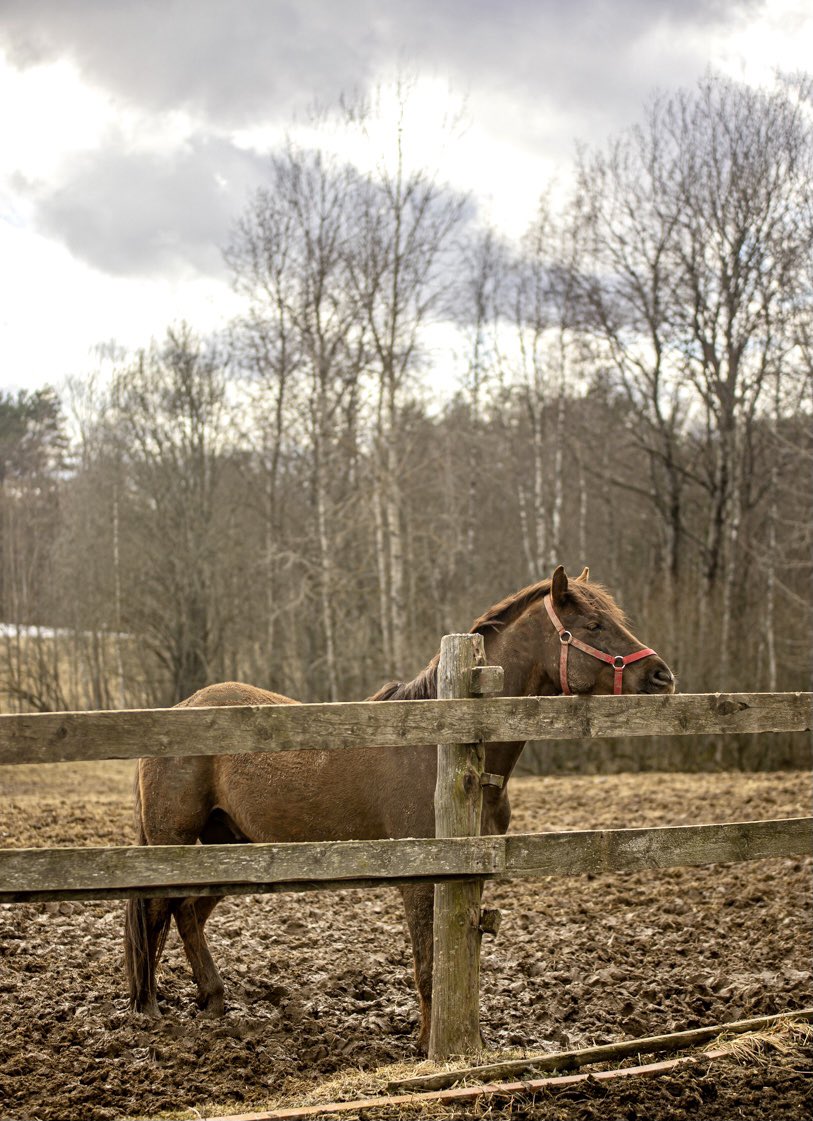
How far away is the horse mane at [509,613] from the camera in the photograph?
4613 mm

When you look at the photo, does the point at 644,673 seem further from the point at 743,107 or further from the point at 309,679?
the point at 743,107

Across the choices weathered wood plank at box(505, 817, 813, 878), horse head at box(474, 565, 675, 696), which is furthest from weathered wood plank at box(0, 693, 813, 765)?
weathered wood plank at box(505, 817, 813, 878)

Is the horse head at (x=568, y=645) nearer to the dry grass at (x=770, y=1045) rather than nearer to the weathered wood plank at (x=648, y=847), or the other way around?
the weathered wood plank at (x=648, y=847)

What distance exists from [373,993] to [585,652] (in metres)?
2.42

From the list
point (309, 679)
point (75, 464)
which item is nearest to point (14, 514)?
point (75, 464)

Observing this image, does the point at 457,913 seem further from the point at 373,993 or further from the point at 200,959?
the point at 200,959

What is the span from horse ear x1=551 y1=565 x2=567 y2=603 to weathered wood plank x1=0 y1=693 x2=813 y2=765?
69 centimetres

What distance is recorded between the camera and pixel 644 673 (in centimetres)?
444

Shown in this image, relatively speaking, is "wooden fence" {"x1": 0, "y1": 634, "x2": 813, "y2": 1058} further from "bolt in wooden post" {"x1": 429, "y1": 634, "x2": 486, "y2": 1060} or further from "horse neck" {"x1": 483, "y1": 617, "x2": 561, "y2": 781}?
"horse neck" {"x1": 483, "y1": 617, "x2": 561, "y2": 781}

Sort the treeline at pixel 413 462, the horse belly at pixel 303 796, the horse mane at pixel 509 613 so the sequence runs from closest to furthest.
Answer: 1. the horse mane at pixel 509 613
2. the horse belly at pixel 303 796
3. the treeline at pixel 413 462

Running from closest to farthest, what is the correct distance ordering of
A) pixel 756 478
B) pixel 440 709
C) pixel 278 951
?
pixel 440 709, pixel 278 951, pixel 756 478

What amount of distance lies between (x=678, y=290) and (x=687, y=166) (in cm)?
262

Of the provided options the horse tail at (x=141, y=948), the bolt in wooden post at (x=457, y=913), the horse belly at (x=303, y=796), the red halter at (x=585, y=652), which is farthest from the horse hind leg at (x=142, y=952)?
the red halter at (x=585, y=652)

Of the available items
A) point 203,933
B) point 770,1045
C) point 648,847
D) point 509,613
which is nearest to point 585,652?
point 509,613
